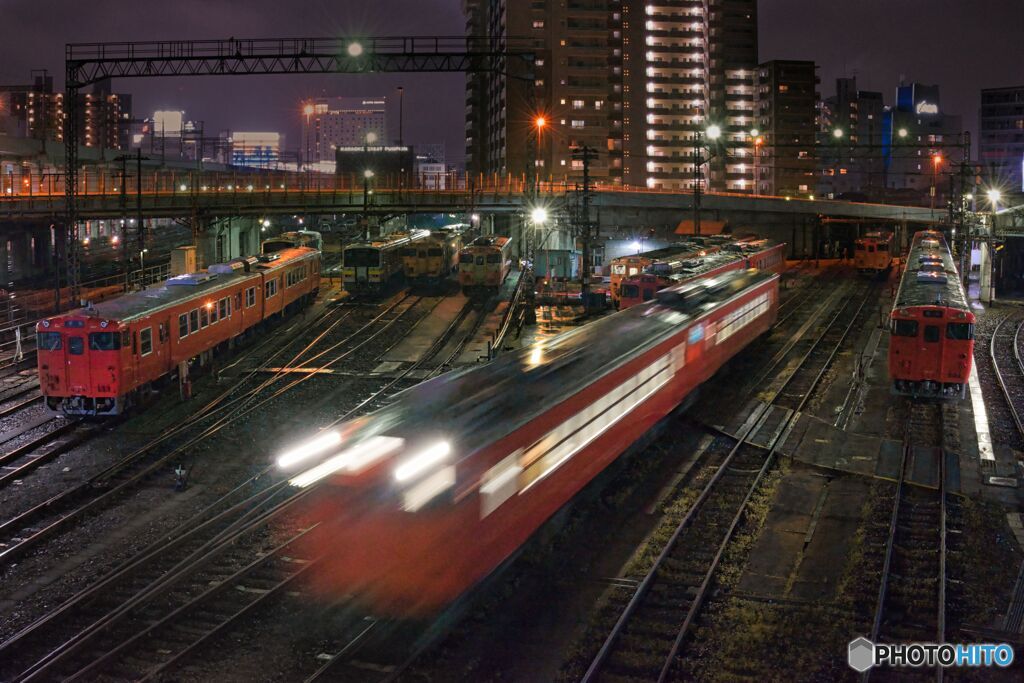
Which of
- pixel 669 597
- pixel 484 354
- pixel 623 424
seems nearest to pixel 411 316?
pixel 484 354

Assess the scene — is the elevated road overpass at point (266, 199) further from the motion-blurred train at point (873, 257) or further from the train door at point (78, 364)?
the train door at point (78, 364)

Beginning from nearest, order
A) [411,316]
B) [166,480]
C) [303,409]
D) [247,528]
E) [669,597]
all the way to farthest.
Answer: [669,597] → [247,528] → [166,480] → [303,409] → [411,316]

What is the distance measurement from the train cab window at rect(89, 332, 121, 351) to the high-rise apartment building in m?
65.1

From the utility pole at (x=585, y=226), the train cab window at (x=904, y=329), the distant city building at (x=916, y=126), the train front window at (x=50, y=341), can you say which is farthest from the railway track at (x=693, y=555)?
the distant city building at (x=916, y=126)

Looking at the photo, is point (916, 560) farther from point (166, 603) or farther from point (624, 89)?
point (624, 89)

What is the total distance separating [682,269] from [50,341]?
62.0 ft

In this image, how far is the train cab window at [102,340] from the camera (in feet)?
69.7

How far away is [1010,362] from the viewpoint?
29328 millimetres

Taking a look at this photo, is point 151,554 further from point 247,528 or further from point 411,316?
point 411,316

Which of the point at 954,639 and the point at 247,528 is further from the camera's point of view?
the point at 247,528

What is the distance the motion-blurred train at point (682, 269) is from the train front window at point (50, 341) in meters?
15.9

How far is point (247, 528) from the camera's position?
1406 cm

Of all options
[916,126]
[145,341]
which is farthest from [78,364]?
[916,126]

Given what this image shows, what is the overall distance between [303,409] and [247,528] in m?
8.80
